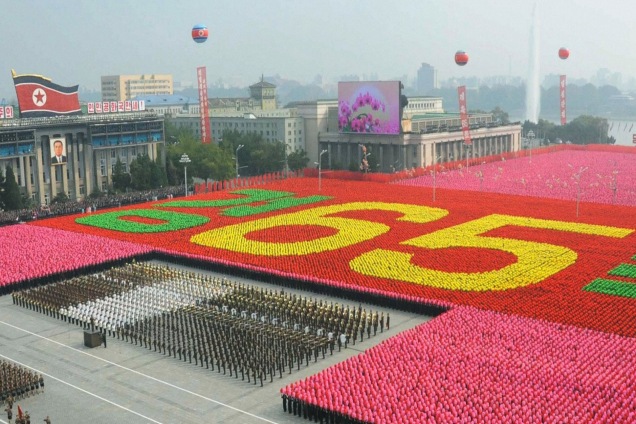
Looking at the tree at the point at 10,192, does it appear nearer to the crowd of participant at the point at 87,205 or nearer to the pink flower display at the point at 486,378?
the crowd of participant at the point at 87,205

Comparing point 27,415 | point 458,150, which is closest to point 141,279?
point 27,415

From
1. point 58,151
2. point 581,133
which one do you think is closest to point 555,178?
point 58,151

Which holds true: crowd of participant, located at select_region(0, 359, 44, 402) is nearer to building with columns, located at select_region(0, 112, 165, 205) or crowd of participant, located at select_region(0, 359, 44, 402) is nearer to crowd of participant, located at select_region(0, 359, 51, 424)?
crowd of participant, located at select_region(0, 359, 51, 424)

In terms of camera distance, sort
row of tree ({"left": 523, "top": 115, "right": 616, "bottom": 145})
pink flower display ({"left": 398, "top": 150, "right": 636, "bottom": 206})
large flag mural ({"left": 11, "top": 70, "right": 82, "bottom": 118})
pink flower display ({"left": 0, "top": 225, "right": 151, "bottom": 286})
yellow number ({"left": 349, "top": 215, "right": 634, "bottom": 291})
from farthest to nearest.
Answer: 1. row of tree ({"left": 523, "top": 115, "right": 616, "bottom": 145})
2. pink flower display ({"left": 398, "top": 150, "right": 636, "bottom": 206})
3. large flag mural ({"left": 11, "top": 70, "right": 82, "bottom": 118})
4. pink flower display ({"left": 0, "top": 225, "right": 151, "bottom": 286})
5. yellow number ({"left": 349, "top": 215, "right": 634, "bottom": 291})

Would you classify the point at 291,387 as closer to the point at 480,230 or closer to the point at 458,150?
the point at 480,230

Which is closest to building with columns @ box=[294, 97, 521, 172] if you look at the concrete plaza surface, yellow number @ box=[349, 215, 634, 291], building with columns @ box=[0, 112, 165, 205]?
building with columns @ box=[0, 112, 165, 205]
